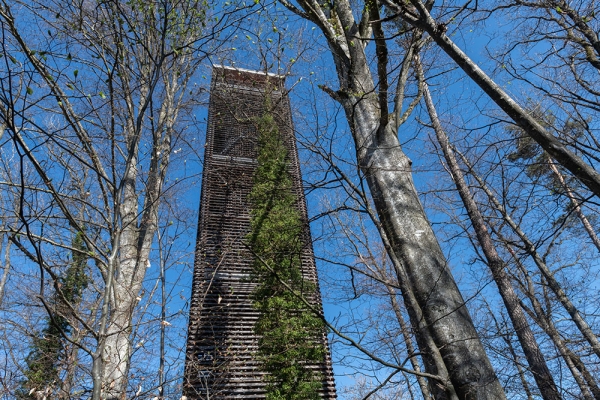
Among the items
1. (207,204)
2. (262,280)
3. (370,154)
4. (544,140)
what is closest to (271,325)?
(262,280)

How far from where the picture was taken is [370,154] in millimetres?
2680

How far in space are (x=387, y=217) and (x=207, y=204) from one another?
8.90 m

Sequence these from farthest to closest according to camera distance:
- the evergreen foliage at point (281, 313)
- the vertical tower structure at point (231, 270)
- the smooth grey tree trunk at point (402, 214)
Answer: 1. the evergreen foliage at point (281, 313)
2. the vertical tower structure at point (231, 270)
3. the smooth grey tree trunk at point (402, 214)

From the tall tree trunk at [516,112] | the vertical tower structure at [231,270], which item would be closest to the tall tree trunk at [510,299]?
the vertical tower structure at [231,270]

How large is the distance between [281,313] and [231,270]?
197 centimetres

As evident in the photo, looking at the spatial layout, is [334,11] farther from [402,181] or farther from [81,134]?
[81,134]

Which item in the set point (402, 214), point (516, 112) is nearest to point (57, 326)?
point (402, 214)

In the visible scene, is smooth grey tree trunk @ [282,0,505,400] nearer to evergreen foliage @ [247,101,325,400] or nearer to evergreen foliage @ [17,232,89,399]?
evergreen foliage @ [17,232,89,399]

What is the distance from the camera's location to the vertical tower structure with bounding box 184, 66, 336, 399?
18.0ft

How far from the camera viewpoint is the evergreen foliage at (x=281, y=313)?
264 inches

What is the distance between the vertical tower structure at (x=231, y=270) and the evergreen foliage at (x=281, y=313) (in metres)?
0.27

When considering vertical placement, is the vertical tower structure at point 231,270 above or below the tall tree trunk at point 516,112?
above

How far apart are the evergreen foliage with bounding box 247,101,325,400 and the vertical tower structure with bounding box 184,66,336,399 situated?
27cm

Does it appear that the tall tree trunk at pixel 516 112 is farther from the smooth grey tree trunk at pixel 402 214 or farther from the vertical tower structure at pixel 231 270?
the vertical tower structure at pixel 231 270
